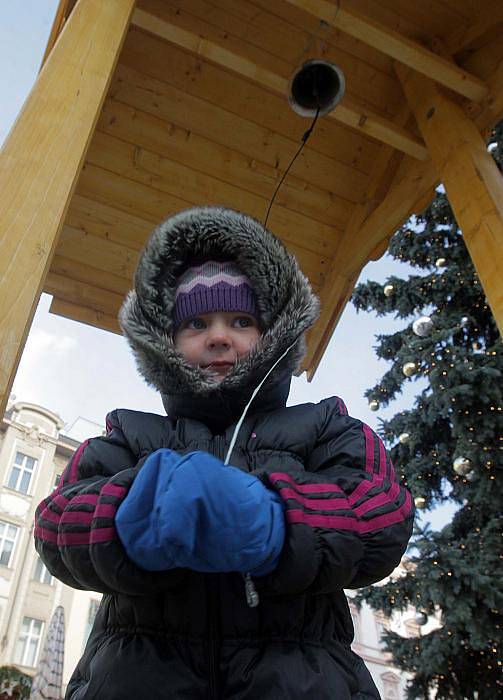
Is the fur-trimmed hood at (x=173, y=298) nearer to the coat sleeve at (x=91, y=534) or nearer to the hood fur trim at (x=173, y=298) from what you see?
the hood fur trim at (x=173, y=298)

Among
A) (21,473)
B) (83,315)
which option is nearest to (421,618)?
(83,315)

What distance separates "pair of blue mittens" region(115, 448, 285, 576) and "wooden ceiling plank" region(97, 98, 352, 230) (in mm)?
2620

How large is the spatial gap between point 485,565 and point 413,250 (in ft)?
12.3

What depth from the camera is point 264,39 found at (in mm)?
3016

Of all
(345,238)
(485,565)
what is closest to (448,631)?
(485,565)

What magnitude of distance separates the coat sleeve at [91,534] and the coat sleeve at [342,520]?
229 millimetres

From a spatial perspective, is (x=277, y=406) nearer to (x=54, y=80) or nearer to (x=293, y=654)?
(x=293, y=654)

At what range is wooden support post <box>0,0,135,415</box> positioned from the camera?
1.40 meters

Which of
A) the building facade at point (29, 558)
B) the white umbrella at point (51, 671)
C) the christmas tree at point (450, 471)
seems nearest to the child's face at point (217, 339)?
the christmas tree at point (450, 471)

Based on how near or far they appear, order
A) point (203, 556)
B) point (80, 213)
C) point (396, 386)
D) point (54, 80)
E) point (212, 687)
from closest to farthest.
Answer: point (203, 556)
point (212, 687)
point (54, 80)
point (80, 213)
point (396, 386)

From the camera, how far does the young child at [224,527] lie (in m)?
0.91

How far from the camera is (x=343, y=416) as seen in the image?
141 centimetres

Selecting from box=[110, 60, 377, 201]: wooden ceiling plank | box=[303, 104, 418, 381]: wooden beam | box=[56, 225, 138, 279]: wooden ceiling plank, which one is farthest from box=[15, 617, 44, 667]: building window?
box=[110, 60, 377, 201]: wooden ceiling plank

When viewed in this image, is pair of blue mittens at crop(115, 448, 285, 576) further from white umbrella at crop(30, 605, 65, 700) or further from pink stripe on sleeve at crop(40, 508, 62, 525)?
white umbrella at crop(30, 605, 65, 700)
